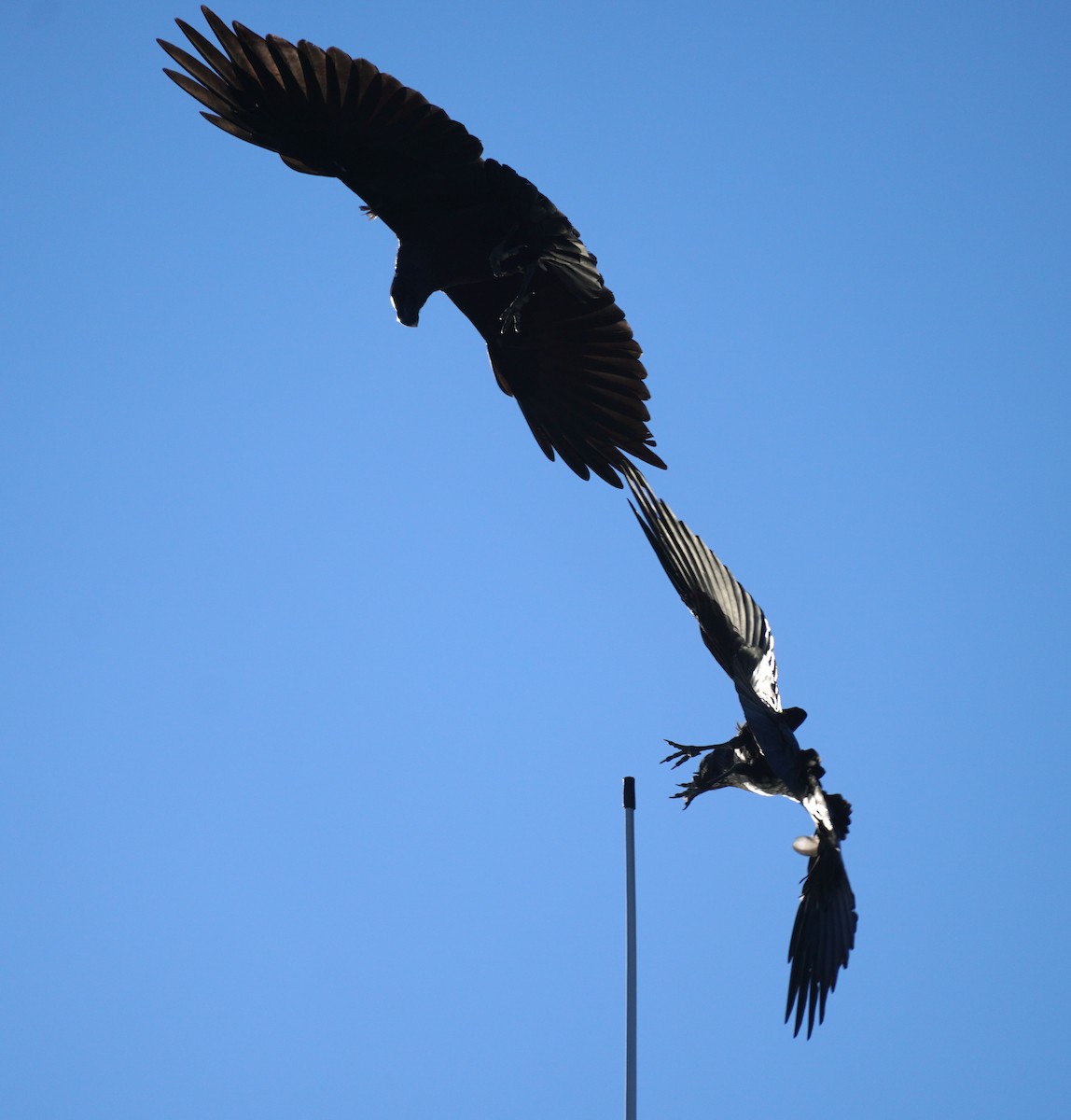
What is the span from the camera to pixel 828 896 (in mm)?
7320

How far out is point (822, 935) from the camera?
7305 millimetres

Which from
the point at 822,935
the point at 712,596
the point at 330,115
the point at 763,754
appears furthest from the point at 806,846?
the point at 330,115

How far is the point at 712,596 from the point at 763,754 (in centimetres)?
115

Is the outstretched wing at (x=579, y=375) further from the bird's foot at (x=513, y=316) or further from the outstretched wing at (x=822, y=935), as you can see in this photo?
the outstretched wing at (x=822, y=935)

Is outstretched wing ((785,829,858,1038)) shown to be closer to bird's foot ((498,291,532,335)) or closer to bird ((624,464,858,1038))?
bird ((624,464,858,1038))

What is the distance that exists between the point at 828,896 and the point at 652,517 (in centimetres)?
259

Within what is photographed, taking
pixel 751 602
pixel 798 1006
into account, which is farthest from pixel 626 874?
pixel 798 1006

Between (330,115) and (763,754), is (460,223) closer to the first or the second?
(330,115)

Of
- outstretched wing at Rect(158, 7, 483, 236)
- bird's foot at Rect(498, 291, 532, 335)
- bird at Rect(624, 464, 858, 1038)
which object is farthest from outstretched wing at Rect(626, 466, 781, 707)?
outstretched wing at Rect(158, 7, 483, 236)

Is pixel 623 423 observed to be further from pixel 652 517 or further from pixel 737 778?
pixel 737 778

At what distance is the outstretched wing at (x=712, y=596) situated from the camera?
8781 millimetres

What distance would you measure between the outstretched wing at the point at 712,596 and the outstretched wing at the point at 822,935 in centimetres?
150

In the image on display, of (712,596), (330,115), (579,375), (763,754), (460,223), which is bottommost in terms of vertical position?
(763,754)

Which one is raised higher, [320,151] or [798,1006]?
[320,151]
